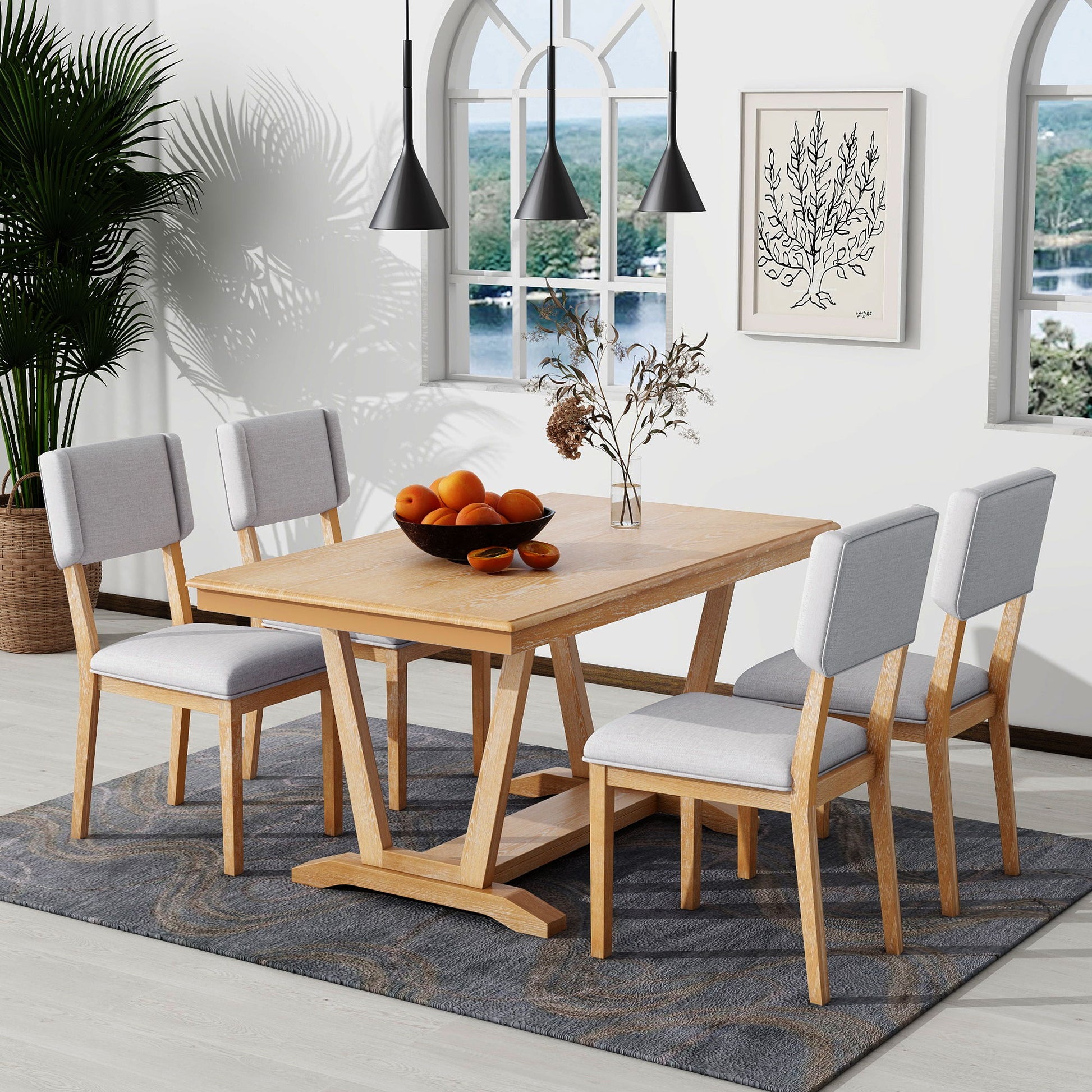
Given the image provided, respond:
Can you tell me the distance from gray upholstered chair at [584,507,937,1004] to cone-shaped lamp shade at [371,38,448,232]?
1111 millimetres

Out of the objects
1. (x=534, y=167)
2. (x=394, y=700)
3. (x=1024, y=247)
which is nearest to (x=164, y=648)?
(x=394, y=700)

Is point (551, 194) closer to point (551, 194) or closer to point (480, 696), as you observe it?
point (551, 194)

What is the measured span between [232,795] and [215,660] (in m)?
0.30

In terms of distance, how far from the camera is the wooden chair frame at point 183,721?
12.6 ft

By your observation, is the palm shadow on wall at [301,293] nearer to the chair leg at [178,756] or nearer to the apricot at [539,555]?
the chair leg at [178,756]

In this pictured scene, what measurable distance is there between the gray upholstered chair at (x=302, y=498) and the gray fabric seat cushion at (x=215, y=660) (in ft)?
0.75

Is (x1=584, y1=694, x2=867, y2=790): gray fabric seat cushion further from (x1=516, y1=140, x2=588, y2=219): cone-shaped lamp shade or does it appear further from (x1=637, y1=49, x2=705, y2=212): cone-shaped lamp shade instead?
(x1=637, y1=49, x2=705, y2=212): cone-shaped lamp shade

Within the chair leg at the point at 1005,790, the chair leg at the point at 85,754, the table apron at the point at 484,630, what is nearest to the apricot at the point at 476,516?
the table apron at the point at 484,630

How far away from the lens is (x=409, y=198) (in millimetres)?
3607

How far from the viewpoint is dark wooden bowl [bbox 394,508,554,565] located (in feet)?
11.9

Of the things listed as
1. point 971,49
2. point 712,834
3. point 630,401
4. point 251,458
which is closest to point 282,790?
point 251,458

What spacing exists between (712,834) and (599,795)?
861mm

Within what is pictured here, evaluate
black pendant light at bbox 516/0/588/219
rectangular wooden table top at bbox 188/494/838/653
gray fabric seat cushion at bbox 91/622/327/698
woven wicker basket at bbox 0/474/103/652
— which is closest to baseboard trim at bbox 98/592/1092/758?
gray fabric seat cushion at bbox 91/622/327/698

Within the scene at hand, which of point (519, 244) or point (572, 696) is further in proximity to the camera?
point (519, 244)
